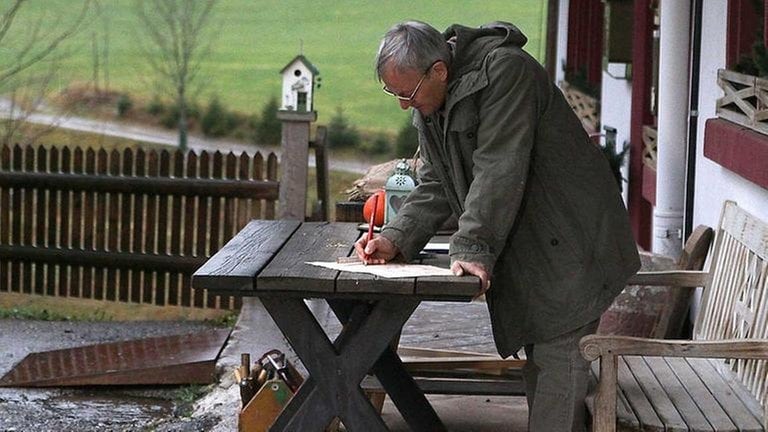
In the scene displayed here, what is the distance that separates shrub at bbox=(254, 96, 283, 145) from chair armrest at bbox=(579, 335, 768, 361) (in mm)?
20983

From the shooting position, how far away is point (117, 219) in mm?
10945

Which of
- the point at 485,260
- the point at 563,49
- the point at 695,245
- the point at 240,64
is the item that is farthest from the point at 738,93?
the point at 240,64

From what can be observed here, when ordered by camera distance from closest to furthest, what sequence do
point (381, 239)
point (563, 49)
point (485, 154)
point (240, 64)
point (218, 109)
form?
1. point (485, 154)
2. point (381, 239)
3. point (563, 49)
4. point (218, 109)
5. point (240, 64)

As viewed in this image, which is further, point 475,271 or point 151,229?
point 151,229

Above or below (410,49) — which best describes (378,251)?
below

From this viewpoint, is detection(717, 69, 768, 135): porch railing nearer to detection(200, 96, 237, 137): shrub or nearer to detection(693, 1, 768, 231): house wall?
detection(693, 1, 768, 231): house wall

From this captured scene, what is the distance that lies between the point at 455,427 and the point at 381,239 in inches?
55.7

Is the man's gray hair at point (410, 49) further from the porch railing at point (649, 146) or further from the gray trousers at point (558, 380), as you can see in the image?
the porch railing at point (649, 146)

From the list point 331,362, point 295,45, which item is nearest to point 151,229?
point 331,362

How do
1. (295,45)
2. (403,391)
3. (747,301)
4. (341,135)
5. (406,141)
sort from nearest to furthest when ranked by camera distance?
1. (747,301)
2. (403,391)
3. (406,141)
4. (341,135)
5. (295,45)

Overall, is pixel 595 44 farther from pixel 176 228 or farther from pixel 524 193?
pixel 524 193

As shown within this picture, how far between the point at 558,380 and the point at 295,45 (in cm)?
2477

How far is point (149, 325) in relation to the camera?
1020cm

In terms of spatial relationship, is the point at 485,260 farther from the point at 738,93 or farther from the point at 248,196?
the point at 248,196
